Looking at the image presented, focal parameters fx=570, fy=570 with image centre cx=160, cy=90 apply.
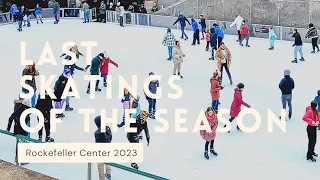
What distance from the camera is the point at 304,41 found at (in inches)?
909

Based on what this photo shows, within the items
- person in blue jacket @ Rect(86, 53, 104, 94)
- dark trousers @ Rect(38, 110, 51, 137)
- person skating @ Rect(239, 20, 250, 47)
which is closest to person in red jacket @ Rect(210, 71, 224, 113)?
person in blue jacket @ Rect(86, 53, 104, 94)

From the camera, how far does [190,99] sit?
1527cm

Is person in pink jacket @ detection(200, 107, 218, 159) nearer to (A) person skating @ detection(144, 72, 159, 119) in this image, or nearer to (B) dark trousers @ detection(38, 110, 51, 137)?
(A) person skating @ detection(144, 72, 159, 119)

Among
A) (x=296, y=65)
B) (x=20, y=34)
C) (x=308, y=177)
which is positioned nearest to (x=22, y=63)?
(x=20, y=34)

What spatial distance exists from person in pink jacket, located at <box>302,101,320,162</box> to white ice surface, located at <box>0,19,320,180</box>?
25 centimetres

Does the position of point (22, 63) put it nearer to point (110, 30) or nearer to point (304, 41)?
point (110, 30)

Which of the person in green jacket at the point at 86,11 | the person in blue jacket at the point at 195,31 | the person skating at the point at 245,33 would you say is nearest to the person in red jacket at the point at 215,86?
the person in blue jacket at the point at 195,31

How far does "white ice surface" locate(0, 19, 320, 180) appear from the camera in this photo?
10.5 meters

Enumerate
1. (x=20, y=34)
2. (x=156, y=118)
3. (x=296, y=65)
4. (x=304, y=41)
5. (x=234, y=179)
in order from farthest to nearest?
1. (x=20, y=34)
2. (x=304, y=41)
3. (x=296, y=65)
4. (x=156, y=118)
5. (x=234, y=179)

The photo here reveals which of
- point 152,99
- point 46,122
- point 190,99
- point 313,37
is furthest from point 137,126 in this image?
point 313,37

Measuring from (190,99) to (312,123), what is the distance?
5153 mm

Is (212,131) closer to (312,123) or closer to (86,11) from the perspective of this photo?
(312,123)

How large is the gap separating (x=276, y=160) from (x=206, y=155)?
1.36m

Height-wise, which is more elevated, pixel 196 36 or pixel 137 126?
pixel 196 36
